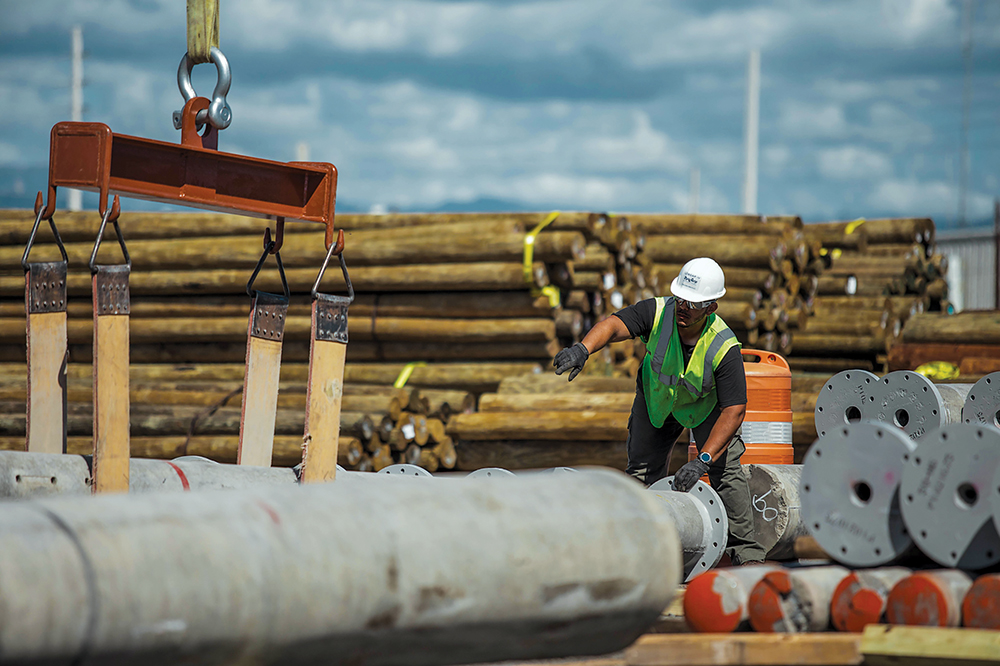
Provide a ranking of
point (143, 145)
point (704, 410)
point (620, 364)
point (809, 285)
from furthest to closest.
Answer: point (809, 285) < point (620, 364) < point (704, 410) < point (143, 145)

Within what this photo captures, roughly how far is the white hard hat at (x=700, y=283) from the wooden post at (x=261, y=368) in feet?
6.97

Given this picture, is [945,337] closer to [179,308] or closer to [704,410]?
[704,410]

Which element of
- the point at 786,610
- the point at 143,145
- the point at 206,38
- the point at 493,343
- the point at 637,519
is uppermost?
the point at 206,38

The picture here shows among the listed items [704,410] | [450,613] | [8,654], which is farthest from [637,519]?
[704,410]

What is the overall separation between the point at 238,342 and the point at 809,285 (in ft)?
25.3

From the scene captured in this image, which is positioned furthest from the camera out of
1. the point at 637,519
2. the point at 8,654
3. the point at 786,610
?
the point at 786,610

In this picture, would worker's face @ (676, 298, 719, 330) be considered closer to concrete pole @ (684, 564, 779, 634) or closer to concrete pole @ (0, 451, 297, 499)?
concrete pole @ (684, 564, 779, 634)

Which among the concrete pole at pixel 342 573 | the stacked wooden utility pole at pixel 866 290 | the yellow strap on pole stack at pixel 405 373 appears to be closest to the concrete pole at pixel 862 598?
the concrete pole at pixel 342 573

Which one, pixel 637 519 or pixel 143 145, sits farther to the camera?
pixel 143 145

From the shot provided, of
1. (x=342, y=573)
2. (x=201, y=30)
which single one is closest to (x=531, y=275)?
(x=201, y=30)

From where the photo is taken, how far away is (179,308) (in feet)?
37.4

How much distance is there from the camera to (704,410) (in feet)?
19.3

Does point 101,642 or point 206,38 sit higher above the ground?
point 206,38

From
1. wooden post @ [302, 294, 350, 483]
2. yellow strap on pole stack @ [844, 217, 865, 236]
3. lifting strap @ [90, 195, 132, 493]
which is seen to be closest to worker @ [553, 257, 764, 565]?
wooden post @ [302, 294, 350, 483]
